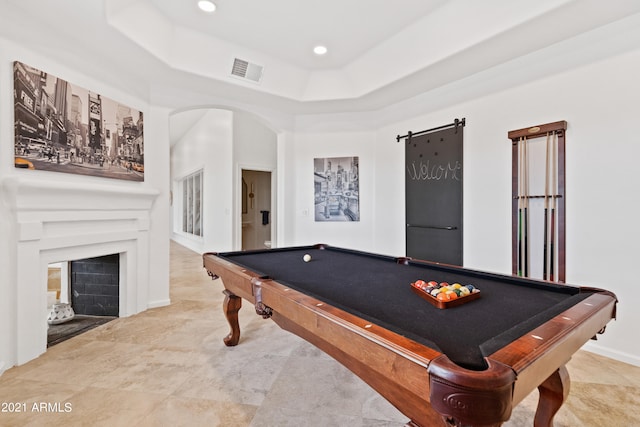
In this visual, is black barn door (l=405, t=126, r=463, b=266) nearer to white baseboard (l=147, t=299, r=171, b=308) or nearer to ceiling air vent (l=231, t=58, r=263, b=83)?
ceiling air vent (l=231, t=58, r=263, b=83)

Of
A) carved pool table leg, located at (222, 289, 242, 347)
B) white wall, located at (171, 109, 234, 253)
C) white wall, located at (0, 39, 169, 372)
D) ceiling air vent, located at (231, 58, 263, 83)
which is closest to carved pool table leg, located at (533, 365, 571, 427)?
carved pool table leg, located at (222, 289, 242, 347)

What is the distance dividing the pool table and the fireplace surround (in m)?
1.56

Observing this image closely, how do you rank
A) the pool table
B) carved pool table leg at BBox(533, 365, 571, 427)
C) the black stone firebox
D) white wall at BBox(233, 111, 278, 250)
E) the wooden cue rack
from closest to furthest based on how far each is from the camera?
the pool table < carved pool table leg at BBox(533, 365, 571, 427) < the wooden cue rack < the black stone firebox < white wall at BBox(233, 111, 278, 250)

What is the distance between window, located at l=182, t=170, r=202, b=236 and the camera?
7422 mm

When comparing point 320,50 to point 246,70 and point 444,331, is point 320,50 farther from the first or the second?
point 444,331

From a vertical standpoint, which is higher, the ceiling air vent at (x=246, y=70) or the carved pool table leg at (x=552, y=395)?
the ceiling air vent at (x=246, y=70)

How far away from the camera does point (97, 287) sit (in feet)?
10.2

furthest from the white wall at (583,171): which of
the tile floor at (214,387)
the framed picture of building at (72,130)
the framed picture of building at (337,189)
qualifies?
the framed picture of building at (72,130)

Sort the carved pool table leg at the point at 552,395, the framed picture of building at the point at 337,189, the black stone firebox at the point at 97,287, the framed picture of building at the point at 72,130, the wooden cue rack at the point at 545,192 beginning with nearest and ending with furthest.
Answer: the carved pool table leg at the point at 552,395, the framed picture of building at the point at 72,130, the wooden cue rack at the point at 545,192, the black stone firebox at the point at 97,287, the framed picture of building at the point at 337,189

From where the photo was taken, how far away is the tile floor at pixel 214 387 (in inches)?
61.4

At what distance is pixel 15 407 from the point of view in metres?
1.64

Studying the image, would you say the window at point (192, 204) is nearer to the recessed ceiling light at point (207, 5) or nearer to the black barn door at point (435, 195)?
the recessed ceiling light at point (207, 5)

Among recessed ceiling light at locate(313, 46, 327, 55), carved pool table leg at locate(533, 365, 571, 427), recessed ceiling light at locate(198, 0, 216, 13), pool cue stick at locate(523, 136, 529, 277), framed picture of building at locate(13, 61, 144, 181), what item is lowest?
carved pool table leg at locate(533, 365, 571, 427)

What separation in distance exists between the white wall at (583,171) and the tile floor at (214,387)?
2.08 feet
